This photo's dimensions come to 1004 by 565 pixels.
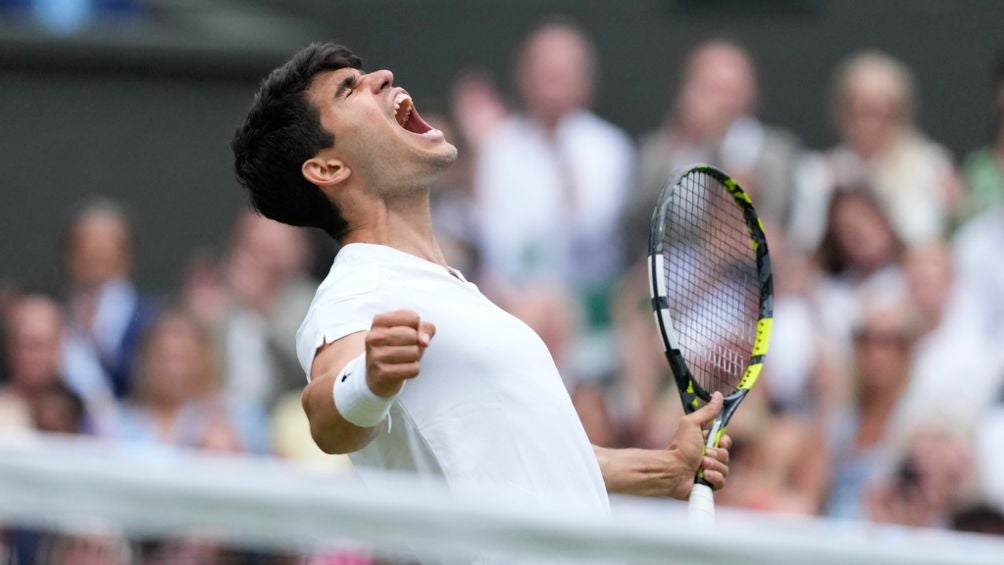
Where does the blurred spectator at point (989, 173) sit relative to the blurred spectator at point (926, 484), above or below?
above

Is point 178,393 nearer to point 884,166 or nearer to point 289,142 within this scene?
point 884,166

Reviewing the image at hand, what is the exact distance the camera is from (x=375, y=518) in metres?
2.73

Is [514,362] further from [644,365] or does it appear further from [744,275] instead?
[644,365]

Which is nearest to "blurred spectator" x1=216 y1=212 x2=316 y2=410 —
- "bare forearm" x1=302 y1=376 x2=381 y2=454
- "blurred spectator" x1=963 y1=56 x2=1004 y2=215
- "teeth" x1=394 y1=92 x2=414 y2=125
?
"blurred spectator" x1=963 y1=56 x2=1004 y2=215

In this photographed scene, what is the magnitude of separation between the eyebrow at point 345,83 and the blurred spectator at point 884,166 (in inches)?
168

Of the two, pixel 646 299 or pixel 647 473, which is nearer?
pixel 647 473

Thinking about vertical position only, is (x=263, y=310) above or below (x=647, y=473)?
below

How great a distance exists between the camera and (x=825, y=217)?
7.87 metres

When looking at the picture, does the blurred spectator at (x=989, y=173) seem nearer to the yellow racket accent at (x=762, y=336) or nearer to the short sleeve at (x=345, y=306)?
the yellow racket accent at (x=762, y=336)

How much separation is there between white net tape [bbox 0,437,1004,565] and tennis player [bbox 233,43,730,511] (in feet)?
1.64

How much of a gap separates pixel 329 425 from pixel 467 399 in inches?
13.2

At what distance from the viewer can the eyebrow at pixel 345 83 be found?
401cm

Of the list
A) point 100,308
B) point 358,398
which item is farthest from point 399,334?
point 100,308

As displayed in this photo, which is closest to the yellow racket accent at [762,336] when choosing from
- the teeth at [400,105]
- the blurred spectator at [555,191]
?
the teeth at [400,105]
